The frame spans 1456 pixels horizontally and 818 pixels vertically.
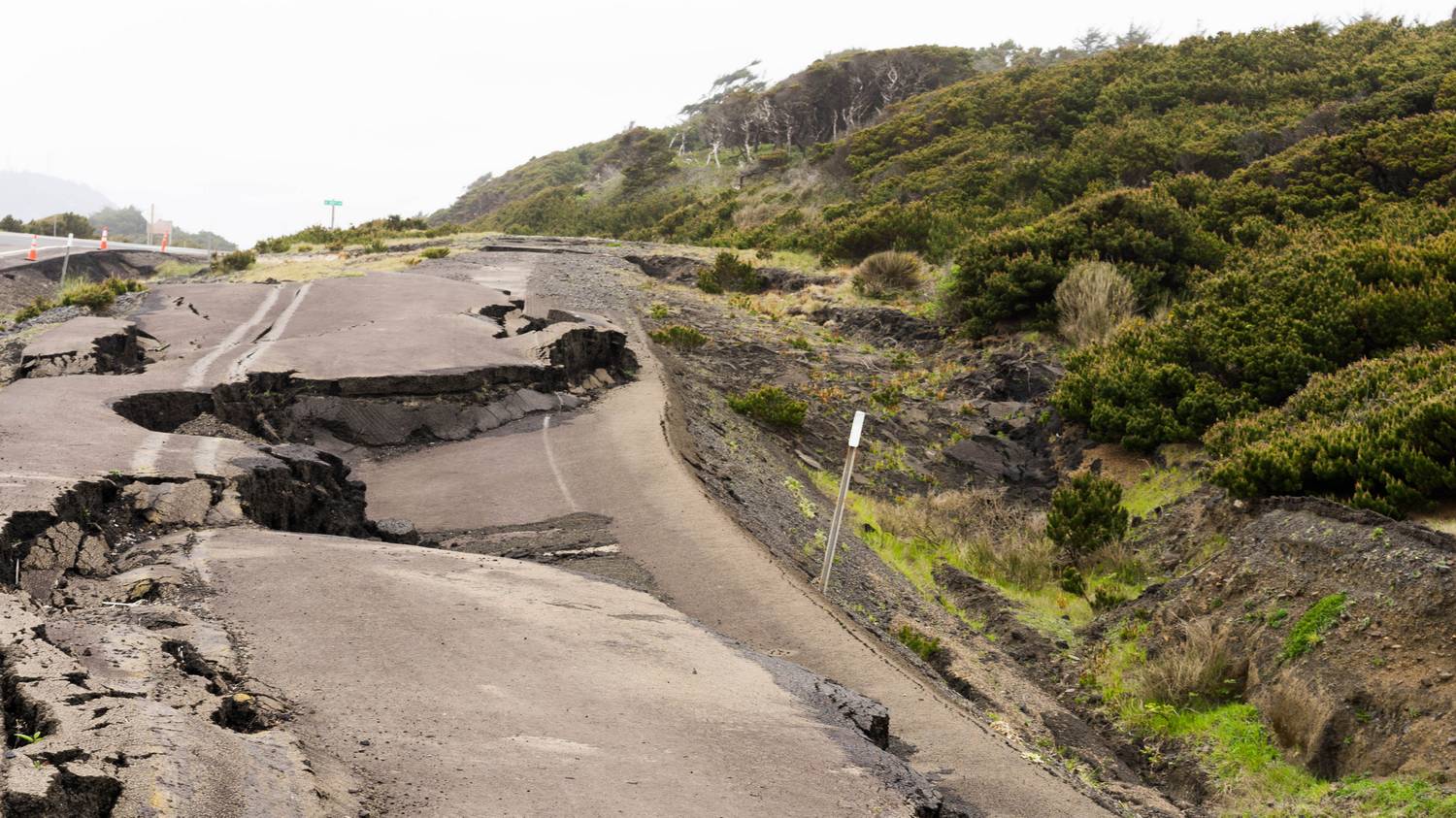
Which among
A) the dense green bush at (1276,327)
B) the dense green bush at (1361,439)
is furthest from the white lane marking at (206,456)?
the dense green bush at (1276,327)

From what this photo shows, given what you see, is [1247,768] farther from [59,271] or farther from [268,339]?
[59,271]

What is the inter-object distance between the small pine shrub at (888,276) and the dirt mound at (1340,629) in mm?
14557

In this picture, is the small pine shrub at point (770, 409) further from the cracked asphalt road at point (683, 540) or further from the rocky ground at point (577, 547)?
the cracked asphalt road at point (683, 540)

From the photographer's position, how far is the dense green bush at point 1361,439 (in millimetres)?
9008

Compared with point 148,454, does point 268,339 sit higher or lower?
higher

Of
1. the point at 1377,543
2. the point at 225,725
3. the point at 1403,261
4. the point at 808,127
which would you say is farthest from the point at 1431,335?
the point at 808,127

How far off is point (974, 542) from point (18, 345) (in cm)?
1190

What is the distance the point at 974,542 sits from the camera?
12.2m

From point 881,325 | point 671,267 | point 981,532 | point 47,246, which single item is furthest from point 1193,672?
point 47,246

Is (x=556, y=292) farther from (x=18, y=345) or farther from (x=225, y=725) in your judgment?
(x=225, y=725)

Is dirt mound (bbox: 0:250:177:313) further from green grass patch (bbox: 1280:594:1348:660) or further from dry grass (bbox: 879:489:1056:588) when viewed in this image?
green grass patch (bbox: 1280:594:1348:660)

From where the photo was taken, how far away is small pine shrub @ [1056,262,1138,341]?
17.9 metres

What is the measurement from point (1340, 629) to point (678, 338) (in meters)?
12.1

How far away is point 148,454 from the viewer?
8172 mm
